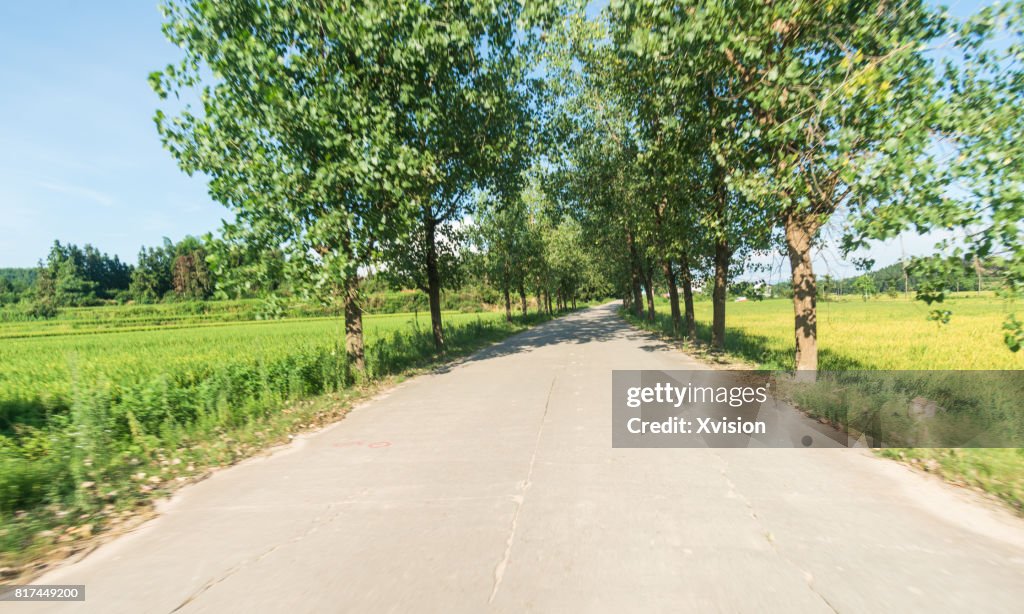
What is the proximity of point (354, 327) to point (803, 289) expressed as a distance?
995 cm

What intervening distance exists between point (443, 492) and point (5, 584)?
10.4ft

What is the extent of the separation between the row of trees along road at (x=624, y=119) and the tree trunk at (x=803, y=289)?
0.04 metres

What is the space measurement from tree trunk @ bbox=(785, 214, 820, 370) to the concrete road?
12.3 feet

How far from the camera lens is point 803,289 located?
875cm

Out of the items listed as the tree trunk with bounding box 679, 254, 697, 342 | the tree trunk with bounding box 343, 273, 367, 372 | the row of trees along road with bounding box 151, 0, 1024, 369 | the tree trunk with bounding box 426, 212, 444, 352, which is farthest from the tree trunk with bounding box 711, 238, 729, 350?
the tree trunk with bounding box 343, 273, 367, 372

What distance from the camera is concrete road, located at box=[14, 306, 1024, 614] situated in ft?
9.39

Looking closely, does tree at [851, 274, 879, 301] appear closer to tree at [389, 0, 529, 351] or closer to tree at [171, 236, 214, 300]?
tree at [389, 0, 529, 351]

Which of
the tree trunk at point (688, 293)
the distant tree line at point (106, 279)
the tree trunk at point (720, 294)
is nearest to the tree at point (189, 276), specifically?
the distant tree line at point (106, 279)

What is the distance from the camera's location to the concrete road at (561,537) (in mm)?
2861

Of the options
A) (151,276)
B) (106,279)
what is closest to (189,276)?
(151,276)

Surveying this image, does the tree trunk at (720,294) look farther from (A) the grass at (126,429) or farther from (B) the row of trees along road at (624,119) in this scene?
(A) the grass at (126,429)

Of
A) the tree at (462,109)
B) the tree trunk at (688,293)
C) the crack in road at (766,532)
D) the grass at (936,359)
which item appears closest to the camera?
the crack in road at (766,532)

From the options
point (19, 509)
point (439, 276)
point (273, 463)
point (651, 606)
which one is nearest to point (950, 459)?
point (651, 606)

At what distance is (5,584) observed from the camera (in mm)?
3252
